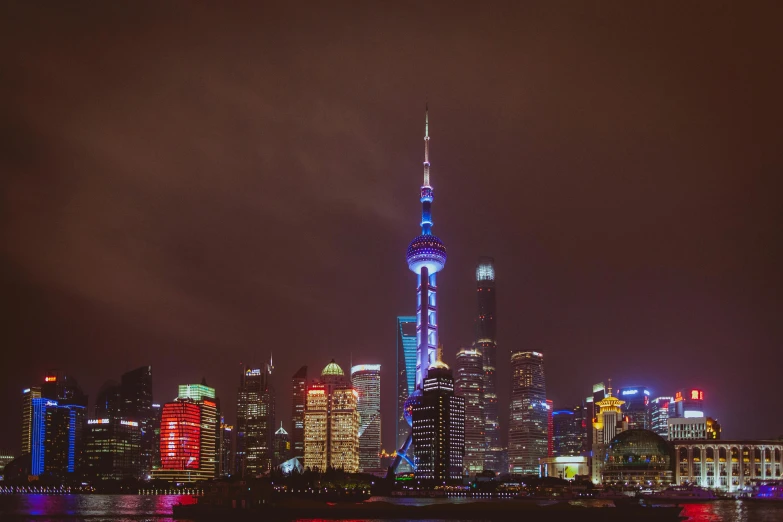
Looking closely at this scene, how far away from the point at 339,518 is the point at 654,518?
50.9 metres

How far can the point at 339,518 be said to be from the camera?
134875 mm

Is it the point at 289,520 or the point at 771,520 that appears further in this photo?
the point at 771,520

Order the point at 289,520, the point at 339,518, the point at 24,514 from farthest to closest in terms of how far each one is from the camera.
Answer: the point at 24,514
the point at 339,518
the point at 289,520

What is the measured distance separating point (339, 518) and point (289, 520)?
470 inches

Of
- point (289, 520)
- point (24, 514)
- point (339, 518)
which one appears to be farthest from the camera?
point (24, 514)

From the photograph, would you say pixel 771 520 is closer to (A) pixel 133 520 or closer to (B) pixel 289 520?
(B) pixel 289 520

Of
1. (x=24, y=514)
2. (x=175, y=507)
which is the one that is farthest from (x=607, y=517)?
(x=24, y=514)

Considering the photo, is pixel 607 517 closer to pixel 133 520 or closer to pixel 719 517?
pixel 719 517

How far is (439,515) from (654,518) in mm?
34774

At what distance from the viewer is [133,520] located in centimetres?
13150

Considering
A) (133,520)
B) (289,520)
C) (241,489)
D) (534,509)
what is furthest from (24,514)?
(534,509)

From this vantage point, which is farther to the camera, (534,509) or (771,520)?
(534,509)

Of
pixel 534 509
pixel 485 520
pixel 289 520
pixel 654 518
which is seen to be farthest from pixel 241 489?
pixel 654 518

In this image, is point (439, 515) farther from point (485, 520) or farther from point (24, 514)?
point (24, 514)
